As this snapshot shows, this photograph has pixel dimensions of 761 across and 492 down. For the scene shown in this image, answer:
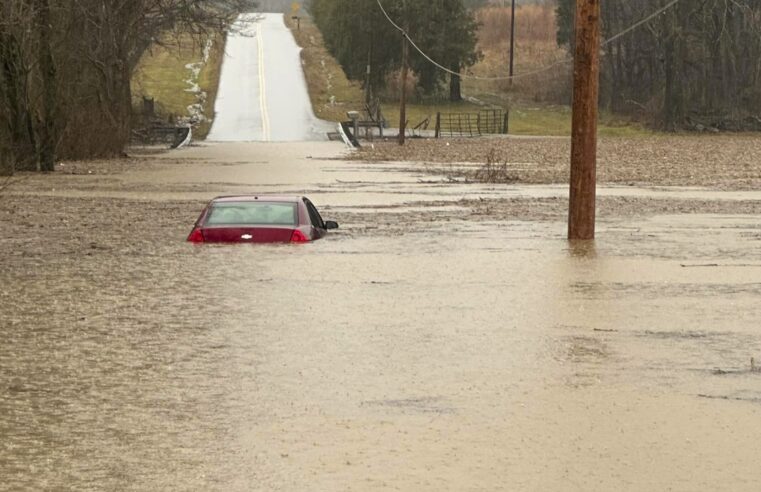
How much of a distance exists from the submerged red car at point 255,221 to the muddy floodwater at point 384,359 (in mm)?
224

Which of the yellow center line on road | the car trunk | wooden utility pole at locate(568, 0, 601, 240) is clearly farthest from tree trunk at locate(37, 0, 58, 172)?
the yellow center line on road

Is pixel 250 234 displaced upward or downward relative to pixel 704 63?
upward

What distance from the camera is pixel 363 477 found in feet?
32.1

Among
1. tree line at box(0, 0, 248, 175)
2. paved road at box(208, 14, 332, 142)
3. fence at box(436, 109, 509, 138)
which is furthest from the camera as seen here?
fence at box(436, 109, 509, 138)

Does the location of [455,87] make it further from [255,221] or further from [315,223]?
[255,221]

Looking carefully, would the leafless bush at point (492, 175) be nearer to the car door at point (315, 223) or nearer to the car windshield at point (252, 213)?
the car door at point (315, 223)

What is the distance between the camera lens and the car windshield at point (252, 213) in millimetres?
22641

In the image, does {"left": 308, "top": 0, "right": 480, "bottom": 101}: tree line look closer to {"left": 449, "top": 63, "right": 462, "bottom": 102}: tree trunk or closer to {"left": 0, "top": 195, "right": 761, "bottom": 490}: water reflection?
{"left": 449, "top": 63, "right": 462, "bottom": 102}: tree trunk

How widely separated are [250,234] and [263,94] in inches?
3087

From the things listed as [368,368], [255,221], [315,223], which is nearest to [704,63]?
[315,223]

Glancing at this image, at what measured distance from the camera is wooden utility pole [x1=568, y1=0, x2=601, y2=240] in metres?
25.9

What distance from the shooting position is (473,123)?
9419 centimetres

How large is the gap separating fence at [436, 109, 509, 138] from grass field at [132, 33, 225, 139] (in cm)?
1336

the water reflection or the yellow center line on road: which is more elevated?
the water reflection
